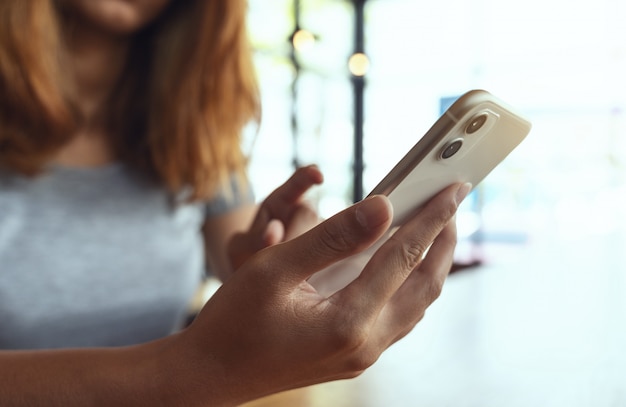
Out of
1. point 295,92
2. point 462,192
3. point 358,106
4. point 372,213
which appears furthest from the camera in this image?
point 358,106

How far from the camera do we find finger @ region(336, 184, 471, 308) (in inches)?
15.5

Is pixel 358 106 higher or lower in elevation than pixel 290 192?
lower

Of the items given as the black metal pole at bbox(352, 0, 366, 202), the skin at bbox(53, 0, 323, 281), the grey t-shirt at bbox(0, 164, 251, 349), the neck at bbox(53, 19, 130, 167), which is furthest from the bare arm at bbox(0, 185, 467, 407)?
the black metal pole at bbox(352, 0, 366, 202)

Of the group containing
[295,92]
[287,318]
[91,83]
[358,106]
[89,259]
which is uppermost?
[287,318]

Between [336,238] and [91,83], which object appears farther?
[91,83]

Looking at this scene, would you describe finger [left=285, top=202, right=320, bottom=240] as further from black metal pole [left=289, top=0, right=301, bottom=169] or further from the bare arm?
black metal pole [left=289, top=0, right=301, bottom=169]

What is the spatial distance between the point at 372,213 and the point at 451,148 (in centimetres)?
11

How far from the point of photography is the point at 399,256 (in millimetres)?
409

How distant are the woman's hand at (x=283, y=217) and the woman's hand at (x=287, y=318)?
8.3 inches

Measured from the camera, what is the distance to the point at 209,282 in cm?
350

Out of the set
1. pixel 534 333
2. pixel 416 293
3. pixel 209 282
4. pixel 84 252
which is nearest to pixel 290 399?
pixel 416 293

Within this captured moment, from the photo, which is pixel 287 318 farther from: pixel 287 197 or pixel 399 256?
pixel 287 197

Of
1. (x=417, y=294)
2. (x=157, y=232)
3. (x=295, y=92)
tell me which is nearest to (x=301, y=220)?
(x=417, y=294)

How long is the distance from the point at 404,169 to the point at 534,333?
481 millimetres
